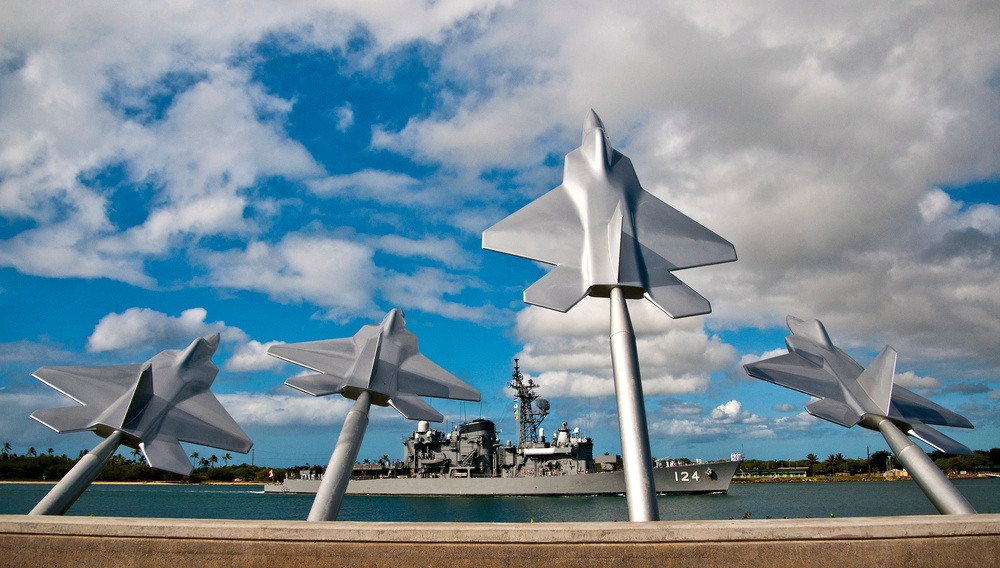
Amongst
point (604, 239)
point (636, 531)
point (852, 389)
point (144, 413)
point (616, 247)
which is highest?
point (604, 239)

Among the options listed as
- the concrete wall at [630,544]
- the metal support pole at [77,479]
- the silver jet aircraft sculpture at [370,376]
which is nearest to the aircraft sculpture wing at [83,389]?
the metal support pole at [77,479]

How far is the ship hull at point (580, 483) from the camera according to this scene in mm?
62281

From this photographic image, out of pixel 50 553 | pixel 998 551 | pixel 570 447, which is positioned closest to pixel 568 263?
pixel 998 551

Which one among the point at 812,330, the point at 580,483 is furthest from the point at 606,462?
the point at 812,330

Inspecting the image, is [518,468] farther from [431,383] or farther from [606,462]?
[431,383]

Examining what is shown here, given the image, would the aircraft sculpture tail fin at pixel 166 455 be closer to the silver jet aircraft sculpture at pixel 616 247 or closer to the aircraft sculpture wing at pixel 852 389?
the silver jet aircraft sculpture at pixel 616 247

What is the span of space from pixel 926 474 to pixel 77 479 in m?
14.0

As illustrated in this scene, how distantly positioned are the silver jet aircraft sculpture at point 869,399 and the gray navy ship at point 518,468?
171 ft

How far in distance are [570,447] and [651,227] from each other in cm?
5655

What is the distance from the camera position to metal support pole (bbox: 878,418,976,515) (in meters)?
9.46

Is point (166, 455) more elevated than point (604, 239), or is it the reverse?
point (604, 239)

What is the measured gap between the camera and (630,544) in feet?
20.1

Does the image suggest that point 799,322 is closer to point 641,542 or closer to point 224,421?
point 641,542

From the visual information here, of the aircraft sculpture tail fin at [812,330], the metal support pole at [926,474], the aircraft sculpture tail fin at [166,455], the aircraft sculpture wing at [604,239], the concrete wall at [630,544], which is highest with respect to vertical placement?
the aircraft sculpture wing at [604,239]
